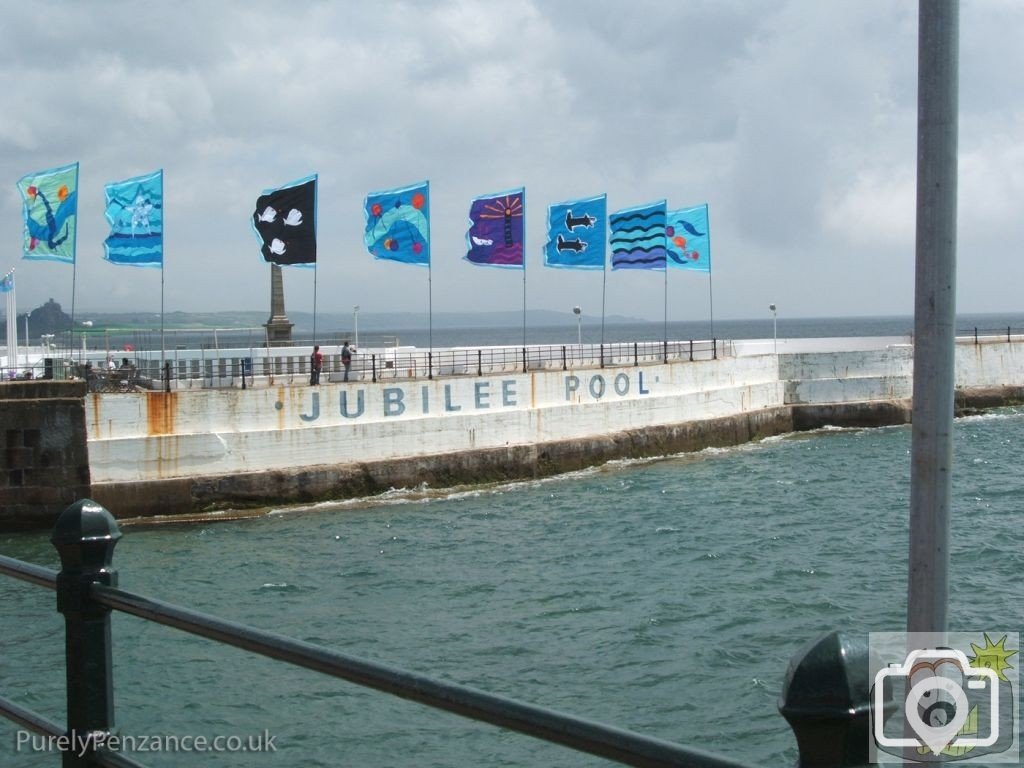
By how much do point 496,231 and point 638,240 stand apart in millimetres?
5550

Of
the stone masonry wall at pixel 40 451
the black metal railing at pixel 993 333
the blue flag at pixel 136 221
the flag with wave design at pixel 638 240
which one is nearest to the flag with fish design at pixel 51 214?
the blue flag at pixel 136 221

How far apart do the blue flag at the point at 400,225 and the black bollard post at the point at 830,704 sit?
2780cm

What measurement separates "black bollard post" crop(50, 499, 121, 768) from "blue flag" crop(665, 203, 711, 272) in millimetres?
33723

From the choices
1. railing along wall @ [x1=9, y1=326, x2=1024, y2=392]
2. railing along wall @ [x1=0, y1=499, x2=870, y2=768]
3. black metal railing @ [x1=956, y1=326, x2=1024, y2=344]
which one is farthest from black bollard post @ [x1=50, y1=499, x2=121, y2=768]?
black metal railing @ [x1=956, y1=326, x2=1024, y2=344]

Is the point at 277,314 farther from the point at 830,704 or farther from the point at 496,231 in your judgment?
the point at 830,704

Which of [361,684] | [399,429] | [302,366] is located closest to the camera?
[361,684]

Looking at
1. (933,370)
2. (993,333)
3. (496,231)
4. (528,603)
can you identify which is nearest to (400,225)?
(496,231)

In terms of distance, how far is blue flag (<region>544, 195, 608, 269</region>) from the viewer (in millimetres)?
32438

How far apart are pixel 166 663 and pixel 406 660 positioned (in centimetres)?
291

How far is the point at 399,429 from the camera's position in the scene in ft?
85.7

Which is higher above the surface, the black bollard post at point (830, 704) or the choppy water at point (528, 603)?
the black bollard post at point (830, 704)

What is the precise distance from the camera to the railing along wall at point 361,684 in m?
2.00

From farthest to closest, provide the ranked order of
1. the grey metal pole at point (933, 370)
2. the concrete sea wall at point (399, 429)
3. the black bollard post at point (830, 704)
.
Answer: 1. the concrete sea wall at point (399, 429)
2. the grey metal pole at point (933, 370)
3. the black bollard post at point (830, 704)

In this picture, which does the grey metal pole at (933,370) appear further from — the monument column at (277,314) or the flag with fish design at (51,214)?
the monument column at (277,314)
